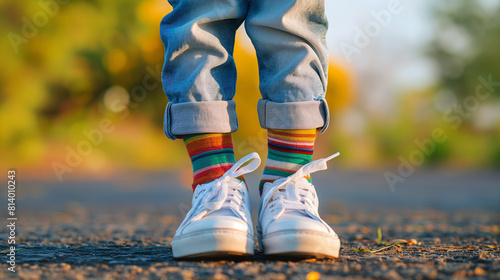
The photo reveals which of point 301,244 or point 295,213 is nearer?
point 301,244

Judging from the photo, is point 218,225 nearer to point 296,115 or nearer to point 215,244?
point 215,244

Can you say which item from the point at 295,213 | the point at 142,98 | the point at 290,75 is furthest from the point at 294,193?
the point at 142,98

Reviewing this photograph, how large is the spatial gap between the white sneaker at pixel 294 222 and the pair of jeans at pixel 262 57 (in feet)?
0.47

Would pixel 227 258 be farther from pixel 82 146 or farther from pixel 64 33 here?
pixel 82 146

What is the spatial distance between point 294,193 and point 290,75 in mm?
286

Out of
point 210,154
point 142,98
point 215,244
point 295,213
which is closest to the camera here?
point 215,244

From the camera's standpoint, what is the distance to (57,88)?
10.3 m

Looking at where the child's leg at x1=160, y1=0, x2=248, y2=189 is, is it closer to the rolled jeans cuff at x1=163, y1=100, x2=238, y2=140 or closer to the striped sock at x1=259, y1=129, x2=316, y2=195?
the rolled jeans cuff at x1=163, y1=100, x2=238, y2=140

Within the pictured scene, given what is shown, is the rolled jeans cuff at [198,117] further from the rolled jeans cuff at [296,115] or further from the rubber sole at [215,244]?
the rubber sole at [215,244]

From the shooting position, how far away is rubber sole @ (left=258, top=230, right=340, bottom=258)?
1.05 metres

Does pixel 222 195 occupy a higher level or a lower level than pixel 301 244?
higher

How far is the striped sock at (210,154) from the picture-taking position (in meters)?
1.25

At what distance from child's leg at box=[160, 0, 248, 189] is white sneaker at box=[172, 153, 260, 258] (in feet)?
0.26

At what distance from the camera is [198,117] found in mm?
1213
